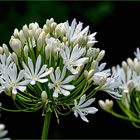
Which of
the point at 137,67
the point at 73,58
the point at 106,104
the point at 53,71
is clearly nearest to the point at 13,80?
the point at 53,71

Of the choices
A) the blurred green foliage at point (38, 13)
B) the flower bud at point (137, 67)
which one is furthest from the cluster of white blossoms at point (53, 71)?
the blurred green foliage at point (38, 13)

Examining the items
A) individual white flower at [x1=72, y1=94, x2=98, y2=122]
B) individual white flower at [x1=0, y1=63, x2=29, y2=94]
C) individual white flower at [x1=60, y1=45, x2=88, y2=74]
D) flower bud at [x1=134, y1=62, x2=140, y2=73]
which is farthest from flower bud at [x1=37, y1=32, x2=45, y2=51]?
flower bud at [x1=134, y1=62, x2=140, y2=73]

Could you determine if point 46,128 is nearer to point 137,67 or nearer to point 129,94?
point 129,94

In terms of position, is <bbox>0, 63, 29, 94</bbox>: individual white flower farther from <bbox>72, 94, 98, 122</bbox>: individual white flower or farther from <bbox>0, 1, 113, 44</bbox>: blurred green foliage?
<bbox>0, 1, 113, 44</bbox>: blurred green foliage

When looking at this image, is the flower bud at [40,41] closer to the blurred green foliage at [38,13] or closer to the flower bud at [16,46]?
the flower bud at [16,46]

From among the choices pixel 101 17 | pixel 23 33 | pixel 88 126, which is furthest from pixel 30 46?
pixel 88 126
